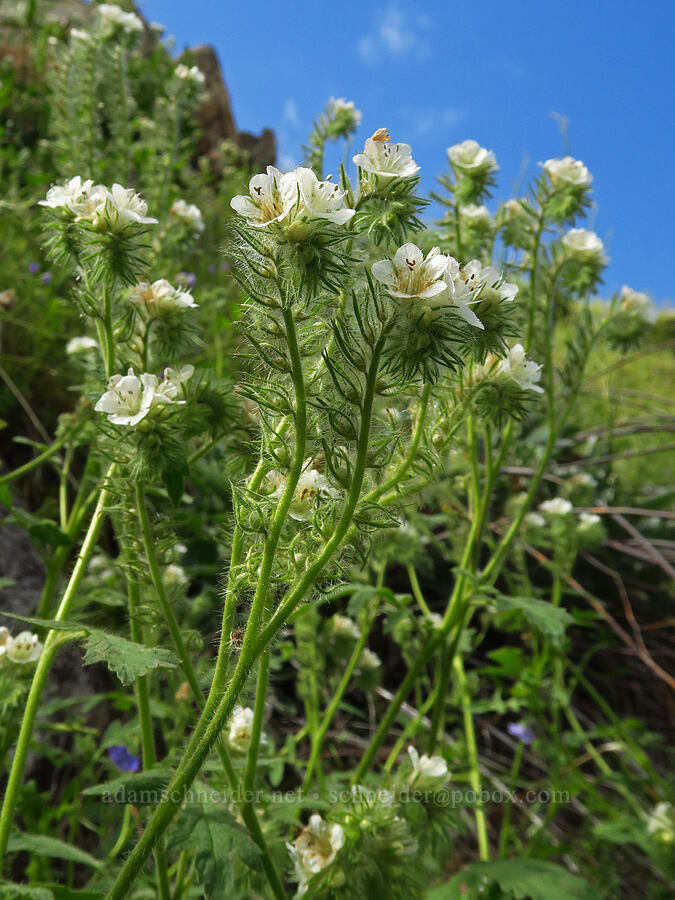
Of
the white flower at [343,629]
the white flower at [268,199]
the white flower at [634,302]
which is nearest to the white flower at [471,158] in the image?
the white flower at [634,302]

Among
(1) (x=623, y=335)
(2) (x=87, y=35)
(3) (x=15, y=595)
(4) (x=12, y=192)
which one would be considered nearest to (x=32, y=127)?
(4) (x=12, y=192)

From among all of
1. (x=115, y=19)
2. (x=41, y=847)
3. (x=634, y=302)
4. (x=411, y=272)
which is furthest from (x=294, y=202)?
(x=115, y=19)

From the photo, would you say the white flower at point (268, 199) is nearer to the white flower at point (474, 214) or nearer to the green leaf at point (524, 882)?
the white flower at point (474, 214)

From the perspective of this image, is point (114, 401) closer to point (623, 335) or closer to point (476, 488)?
point (476, 488)

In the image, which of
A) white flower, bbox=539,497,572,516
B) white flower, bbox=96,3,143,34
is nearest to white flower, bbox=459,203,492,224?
white flower, bbox=539,497,572,516

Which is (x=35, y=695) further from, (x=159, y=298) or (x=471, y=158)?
(x=471, y=158)

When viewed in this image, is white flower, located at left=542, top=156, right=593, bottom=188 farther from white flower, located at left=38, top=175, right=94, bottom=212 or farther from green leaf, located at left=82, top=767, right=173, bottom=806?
green leaf, located at left=82, top=767, right=173, bottom=806
